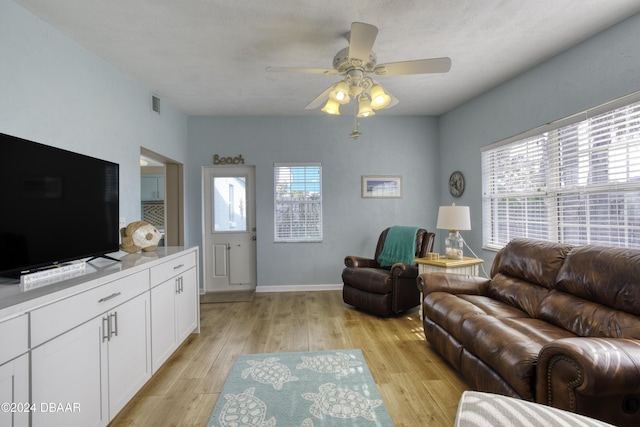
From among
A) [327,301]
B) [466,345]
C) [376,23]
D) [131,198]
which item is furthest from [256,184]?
[466,345]

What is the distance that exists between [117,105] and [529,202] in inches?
169

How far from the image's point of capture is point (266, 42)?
2.36 meters

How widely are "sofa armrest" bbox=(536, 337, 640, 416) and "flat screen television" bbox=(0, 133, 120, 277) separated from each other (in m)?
2.57

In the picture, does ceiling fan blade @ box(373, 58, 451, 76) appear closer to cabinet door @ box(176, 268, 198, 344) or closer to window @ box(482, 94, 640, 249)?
window @ box(482, 94, 640, 249)

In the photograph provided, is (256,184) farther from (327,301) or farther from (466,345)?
(466,345)

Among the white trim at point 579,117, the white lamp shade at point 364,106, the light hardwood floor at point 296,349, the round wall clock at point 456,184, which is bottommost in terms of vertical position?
the light hardwood floor at point 296,349

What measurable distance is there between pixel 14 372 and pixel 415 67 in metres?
2.69

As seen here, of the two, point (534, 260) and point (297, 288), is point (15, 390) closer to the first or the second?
point (534, 260)

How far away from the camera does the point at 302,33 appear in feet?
7.33

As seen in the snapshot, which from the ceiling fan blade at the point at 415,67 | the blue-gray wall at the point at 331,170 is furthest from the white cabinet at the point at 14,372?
the blue-gray wall at the point at 331,170

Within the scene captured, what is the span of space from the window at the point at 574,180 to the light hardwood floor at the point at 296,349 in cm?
161

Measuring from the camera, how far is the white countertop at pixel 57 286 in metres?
1.10

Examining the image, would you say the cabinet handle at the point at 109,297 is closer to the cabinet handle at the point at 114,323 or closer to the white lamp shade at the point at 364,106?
the cabinet handle at the point at 114,323

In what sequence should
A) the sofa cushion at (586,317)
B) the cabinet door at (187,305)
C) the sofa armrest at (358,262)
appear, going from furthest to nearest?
the sofa armrest at (358,262)
the cabinet door at (187,305)
the sofa cushion at (586,317)
